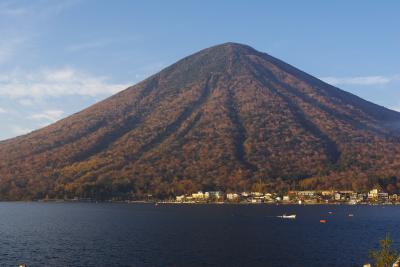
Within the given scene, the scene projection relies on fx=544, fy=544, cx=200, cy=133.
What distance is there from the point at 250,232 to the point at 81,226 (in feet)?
117

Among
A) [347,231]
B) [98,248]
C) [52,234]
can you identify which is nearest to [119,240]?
[98,248]

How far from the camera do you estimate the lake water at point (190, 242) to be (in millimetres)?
67812

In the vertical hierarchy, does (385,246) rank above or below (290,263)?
above

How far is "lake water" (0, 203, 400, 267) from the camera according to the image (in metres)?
67.8

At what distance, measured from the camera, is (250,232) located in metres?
98.9

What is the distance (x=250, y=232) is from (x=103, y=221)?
39.8 m

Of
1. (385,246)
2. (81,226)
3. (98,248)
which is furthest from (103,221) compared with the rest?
(385,246)

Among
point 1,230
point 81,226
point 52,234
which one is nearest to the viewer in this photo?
point 52,234

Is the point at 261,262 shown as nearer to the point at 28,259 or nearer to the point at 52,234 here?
the point at 28,259

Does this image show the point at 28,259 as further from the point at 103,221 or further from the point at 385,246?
the point at 103,221

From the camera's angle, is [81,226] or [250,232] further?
[81,226]

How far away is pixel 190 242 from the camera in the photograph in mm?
84250

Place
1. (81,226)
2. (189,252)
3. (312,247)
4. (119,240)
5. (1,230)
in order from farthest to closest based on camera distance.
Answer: (81,226) < (1,230) < (119,240) < (312,247) < (189,252)

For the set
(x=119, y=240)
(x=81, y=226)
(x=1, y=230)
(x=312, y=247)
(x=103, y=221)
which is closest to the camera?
(x=312, y=247)
